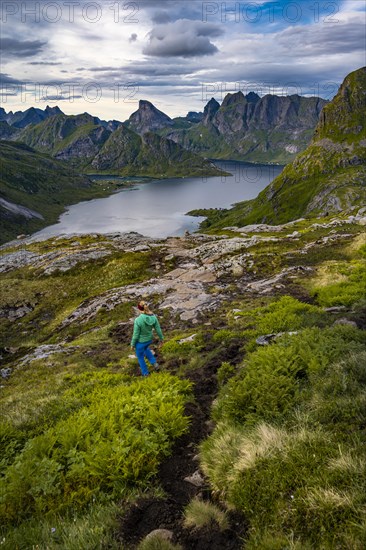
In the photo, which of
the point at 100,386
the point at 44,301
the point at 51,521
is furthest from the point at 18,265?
the point at 51,521

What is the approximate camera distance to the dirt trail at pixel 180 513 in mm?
5684

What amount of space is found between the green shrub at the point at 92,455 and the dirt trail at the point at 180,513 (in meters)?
0.36

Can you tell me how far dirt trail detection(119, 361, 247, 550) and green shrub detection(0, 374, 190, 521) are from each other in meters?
0.36

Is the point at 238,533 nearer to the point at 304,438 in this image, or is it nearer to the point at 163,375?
the point at 304,438

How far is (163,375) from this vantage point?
41.3 ft

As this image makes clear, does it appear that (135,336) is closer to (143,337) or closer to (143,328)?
(143,337)

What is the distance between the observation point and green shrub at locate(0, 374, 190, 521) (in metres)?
7.07

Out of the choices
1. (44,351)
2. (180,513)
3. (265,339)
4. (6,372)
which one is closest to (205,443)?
(180,513)

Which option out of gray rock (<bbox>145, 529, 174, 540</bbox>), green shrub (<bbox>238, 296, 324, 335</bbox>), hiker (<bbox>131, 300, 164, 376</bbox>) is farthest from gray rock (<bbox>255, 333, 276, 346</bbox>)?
gray rock (<bbox>145, 529, 174, 540</bbox>)

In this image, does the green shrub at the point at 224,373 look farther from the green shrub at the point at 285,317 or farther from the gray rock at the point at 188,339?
the gray rock at the point at 188,339

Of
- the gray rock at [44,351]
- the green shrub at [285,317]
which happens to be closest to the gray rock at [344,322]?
the green shrub at [285,317]

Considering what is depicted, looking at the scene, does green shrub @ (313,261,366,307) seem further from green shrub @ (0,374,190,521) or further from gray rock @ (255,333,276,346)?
green shrub @ (0,374,190,521)

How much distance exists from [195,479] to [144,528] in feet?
5.27

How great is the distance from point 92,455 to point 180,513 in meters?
2.36
